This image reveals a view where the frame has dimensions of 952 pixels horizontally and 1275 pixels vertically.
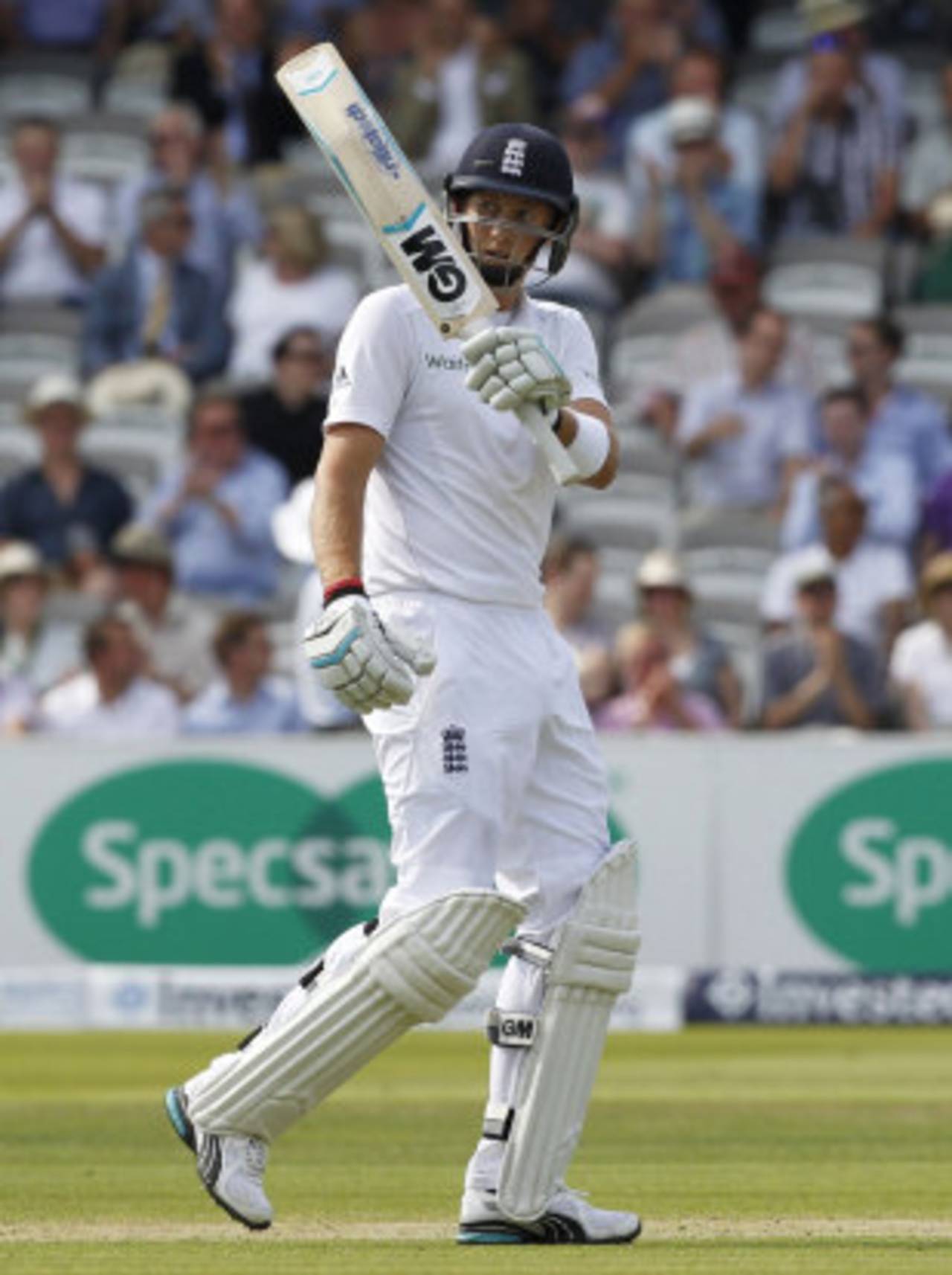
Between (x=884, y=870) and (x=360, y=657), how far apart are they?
5.86 meters

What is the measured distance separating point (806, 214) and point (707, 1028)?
15.4 feet

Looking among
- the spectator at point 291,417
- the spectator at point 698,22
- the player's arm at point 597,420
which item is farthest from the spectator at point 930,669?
the player's arm at point 597,420

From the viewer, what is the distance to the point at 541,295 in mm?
12594

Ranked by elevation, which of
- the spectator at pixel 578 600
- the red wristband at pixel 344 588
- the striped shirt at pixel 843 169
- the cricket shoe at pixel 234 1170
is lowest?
the cricket shoe at pixel 234 1170

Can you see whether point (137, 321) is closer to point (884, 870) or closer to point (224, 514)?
point (224, 514)

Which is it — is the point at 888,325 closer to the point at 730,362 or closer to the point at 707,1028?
the point at 730,362

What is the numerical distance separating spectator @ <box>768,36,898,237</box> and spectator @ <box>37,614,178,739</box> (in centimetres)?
406

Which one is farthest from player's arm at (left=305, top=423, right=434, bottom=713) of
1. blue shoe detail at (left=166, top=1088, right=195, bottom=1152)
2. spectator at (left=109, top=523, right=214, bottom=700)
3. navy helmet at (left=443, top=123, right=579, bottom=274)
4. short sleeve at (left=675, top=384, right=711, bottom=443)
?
short sleeve at (left=675, top=384, right=711, bottom=443)

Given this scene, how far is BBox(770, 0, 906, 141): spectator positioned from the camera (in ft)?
45.0

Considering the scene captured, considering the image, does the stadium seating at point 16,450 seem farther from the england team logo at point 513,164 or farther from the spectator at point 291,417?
the england team logo at point 513,164

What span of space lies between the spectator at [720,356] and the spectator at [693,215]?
537 millimetres

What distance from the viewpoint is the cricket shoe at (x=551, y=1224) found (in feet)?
16.9

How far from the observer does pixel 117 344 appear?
14078 millimetres

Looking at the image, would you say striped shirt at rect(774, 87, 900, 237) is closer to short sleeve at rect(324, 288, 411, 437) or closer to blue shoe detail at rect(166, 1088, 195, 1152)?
short sleeve at rect(324, 288, 411, 437)
